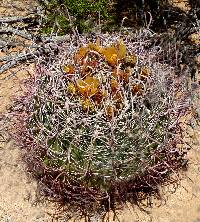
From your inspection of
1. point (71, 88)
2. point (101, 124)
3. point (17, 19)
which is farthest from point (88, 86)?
point (17, 19)

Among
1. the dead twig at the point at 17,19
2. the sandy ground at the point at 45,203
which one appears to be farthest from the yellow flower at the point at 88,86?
the dead twig at the point at 17,19

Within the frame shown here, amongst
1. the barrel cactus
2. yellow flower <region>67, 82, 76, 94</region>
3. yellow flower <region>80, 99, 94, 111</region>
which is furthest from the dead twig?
yellow flower <region>80, 99, 94, 111</region>

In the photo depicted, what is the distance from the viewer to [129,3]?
707 cm

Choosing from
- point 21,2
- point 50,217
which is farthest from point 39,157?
point 21,2

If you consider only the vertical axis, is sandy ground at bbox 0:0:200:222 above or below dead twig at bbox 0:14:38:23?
below

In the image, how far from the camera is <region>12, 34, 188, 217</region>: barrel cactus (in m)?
4.27

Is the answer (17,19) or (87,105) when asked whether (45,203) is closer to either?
(87,105)

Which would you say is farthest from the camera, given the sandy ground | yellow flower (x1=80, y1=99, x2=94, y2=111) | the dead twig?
the dead twig

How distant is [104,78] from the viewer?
14.2ft

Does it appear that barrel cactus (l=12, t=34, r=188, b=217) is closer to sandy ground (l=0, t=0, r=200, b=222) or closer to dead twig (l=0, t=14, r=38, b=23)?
sandy ground (l=0, t=0, r=200, b=222)

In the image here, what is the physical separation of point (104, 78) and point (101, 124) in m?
0.36

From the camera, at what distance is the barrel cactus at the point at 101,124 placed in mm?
4270

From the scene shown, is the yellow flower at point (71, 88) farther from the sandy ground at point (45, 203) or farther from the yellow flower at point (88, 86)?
the sandy ground at point (45, 203)

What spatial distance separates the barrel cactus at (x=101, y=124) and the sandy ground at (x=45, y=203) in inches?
7.1
